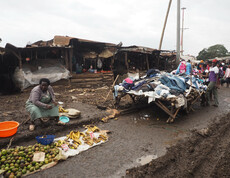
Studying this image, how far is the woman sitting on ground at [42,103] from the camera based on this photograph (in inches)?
167

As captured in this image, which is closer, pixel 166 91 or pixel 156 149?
pixel 156 149

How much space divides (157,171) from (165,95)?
258cm

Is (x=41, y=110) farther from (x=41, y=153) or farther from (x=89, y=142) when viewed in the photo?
(x=89, y=142)

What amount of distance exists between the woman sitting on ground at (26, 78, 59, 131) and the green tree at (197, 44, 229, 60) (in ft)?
150

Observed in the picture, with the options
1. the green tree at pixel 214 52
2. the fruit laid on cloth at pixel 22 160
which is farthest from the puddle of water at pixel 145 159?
the green tree at pixel 214 52

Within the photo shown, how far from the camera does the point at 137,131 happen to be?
4.77m

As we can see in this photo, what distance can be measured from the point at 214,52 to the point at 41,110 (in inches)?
1880

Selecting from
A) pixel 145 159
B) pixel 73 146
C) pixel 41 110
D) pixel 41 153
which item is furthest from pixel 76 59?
pixel 145 159

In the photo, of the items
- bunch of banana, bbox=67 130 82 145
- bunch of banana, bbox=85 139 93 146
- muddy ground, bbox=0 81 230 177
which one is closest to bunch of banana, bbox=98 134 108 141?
muddy ground, bbox=0 81 230 177

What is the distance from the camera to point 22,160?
2.93 metres

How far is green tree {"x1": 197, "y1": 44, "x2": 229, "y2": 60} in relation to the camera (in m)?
41.4

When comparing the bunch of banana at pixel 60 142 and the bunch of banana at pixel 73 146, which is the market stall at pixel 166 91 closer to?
the bunch of banana at pixel 73 146

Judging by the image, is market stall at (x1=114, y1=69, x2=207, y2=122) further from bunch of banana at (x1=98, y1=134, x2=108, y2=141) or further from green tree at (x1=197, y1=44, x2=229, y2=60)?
green tree at (x1=197, y1=44, x2=229, y2=60)

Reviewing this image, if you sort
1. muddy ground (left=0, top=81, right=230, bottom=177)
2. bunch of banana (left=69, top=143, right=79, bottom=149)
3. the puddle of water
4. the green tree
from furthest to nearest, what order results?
the green tree → bunch of banana (left=69, top=143, right=79, bottom=149) → the puddle of water → muddy ground (left=0, top=81, right=230, bottom=177)
